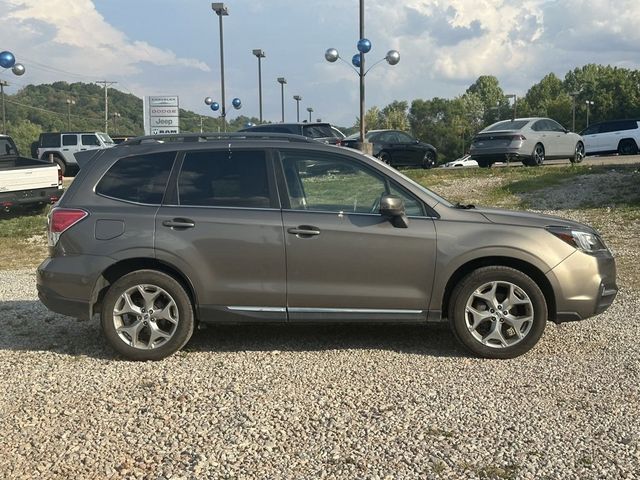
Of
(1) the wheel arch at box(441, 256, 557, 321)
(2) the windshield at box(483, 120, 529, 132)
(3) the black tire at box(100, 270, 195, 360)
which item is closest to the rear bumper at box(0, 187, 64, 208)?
(3) the black tire at box(100, 270, 195, 360)

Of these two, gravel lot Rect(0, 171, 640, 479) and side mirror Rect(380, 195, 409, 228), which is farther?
side mirror Rect(380, 195, 409, 228)

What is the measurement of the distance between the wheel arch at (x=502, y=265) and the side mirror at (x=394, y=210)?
1.88 ft

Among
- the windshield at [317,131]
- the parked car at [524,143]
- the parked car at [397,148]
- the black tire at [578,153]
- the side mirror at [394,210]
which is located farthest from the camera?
the parked car at [397,148]

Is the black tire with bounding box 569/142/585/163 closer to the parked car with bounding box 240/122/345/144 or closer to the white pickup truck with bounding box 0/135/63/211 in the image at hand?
the parked car with bounding box 240/122/345/144

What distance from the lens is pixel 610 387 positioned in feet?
14.3

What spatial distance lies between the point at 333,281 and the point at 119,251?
5.42 ft

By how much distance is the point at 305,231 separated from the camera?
493cm

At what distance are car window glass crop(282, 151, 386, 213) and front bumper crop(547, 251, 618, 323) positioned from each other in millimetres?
1494

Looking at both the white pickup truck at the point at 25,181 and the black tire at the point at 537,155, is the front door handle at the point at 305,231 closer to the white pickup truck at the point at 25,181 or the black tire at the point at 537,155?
the white pickup truck at the point at 25,181

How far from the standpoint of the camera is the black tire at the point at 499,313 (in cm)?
490

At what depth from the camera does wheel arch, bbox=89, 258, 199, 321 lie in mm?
5023

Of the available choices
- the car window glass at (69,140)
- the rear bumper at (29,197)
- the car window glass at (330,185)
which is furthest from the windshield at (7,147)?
the car window glass at (69,140)

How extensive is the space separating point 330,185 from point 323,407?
6.35 ft

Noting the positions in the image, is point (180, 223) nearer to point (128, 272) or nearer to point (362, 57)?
point (128, 272)
